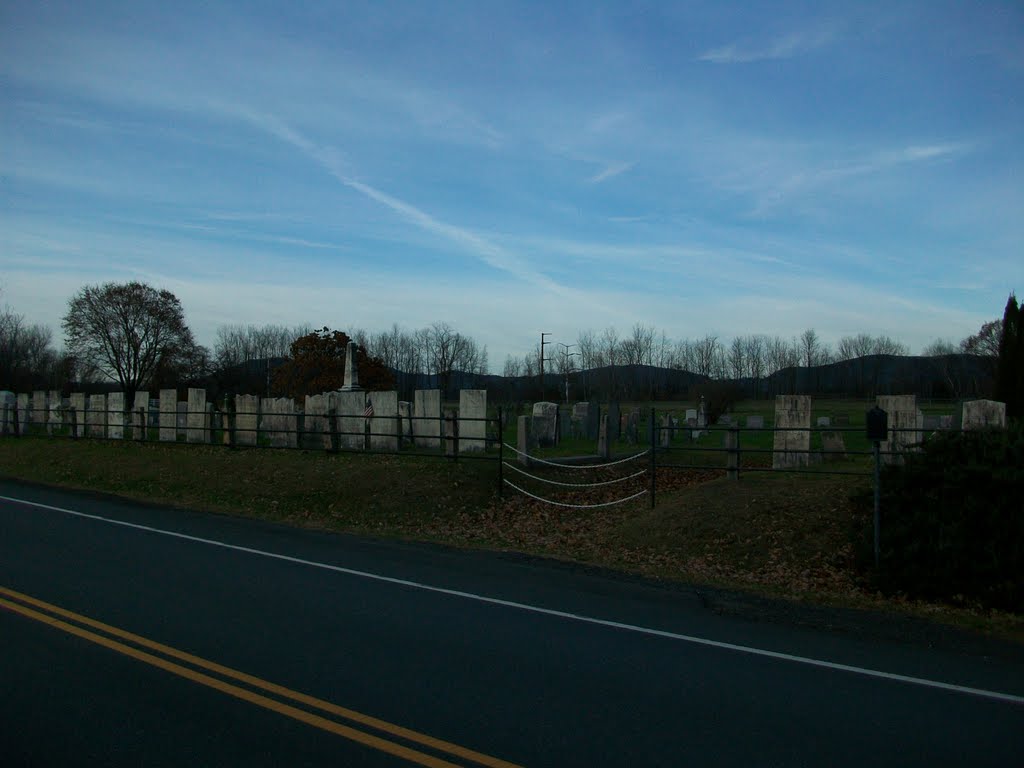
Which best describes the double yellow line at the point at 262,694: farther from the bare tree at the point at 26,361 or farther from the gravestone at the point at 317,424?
the bare tree at the point at 26,361

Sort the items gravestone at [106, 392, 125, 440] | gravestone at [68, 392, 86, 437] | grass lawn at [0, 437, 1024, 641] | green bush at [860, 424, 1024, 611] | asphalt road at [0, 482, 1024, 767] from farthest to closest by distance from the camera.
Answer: gravestone at [68, 392, 86, 437], gravestone at [106, 392, 125, 440], grass lawn at [0, 437, 1024, 641], green bush at [860, 424, 1024, 611], asphalt road at [0, 482, 1024, 767]

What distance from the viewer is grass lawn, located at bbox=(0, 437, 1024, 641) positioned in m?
10.8

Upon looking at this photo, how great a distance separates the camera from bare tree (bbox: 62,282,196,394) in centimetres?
6719

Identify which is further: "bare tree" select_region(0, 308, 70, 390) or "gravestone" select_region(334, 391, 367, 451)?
"bare tree" select_region(0, 308, 70, 390)

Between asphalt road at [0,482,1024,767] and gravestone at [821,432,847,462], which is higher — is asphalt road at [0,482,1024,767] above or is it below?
below

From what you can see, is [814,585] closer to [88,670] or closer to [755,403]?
[88,670]

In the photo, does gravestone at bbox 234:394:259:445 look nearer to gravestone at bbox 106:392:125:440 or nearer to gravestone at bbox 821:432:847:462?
gravestone at bbox 106:392:125:440

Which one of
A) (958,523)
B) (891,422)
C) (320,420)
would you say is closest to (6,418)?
(320,420)

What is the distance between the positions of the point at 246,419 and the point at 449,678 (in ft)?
66.9

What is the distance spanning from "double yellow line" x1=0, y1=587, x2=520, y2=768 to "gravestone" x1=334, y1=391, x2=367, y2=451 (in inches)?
586

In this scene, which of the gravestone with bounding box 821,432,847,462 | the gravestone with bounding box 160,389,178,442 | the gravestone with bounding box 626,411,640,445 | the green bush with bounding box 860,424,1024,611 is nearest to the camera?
the green bush with bounding box 860,424,1024,611

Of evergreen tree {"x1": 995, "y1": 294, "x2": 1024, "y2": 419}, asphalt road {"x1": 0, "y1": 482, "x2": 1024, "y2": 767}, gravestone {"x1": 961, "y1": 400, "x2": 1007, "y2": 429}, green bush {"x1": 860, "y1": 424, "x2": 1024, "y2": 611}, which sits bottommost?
asphalt road {"x1": 0, "y1": 482, "x2": 1024, "y2": 767}

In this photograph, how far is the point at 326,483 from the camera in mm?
17969

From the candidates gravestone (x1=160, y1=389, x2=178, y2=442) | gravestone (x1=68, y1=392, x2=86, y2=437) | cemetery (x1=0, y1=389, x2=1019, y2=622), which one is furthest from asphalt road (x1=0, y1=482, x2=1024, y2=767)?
gravestone (x1=68, y1=392, x2=86, y2=437)
